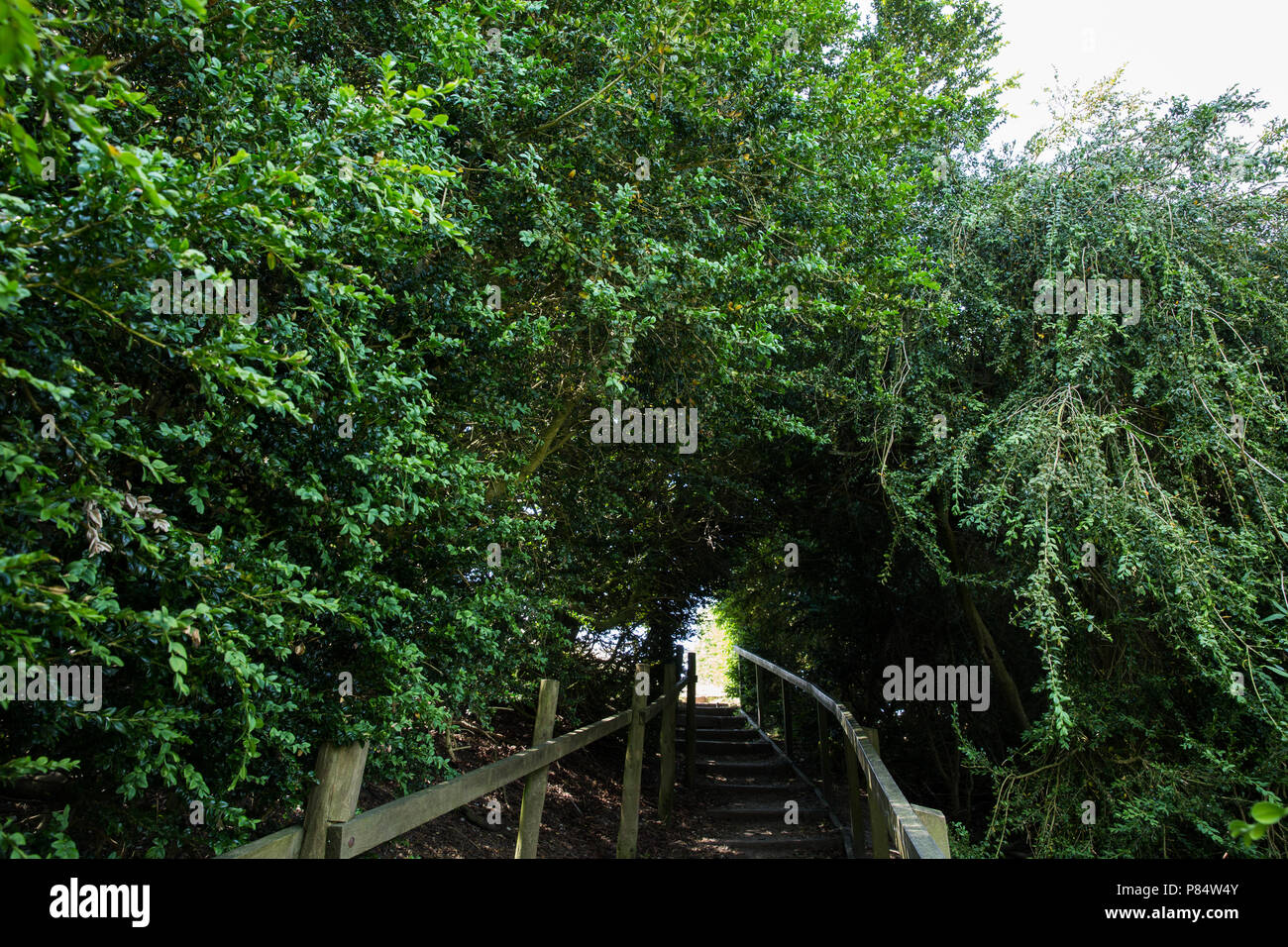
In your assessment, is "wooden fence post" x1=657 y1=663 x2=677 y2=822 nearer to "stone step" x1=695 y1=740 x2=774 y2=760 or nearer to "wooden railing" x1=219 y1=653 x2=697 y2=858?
"stone step" x1=695 y1=740 x2=774 y2=760

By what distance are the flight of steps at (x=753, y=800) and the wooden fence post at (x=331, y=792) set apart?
4224 millimetres

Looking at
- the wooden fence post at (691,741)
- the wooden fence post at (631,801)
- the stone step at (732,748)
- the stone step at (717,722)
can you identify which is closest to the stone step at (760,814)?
the wooden fence post at (691,741)

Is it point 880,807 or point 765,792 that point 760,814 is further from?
point 880,807

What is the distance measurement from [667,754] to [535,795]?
12.0 ft

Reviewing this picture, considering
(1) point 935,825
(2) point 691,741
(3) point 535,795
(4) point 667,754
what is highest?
(1) point 935,825

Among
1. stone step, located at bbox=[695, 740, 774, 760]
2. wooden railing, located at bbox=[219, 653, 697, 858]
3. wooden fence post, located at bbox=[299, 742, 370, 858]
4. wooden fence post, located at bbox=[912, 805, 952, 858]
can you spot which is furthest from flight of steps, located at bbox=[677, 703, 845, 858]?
wooden fence post, located at bbox=[299, 742, 370, 858]

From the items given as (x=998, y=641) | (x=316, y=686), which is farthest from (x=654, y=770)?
(x=316, y=686)

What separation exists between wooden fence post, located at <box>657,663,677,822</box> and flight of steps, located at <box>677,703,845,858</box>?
407mm

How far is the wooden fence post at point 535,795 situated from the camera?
158 inches

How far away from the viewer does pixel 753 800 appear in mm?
7609

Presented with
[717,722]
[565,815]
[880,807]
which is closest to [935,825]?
[880,807]

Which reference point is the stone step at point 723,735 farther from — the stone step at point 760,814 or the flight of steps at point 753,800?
the stone step at point 760,814

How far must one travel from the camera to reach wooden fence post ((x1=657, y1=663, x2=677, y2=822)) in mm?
7328
